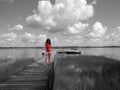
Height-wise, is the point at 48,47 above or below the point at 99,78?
above

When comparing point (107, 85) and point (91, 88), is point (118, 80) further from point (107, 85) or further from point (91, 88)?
point (91, 88)

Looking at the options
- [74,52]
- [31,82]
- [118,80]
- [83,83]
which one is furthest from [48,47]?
[74,52]

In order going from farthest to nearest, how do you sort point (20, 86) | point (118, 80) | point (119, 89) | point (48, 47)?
1. point (48, 47)
2. point (118, 80)
3. point (119, 89)
4. point (20, 86)

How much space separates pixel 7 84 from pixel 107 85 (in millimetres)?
7044

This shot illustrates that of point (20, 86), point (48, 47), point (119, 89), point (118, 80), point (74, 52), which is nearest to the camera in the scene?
point (20, 86)

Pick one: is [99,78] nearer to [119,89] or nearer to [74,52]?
[119,89]

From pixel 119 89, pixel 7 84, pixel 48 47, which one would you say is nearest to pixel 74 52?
pixel 48 47

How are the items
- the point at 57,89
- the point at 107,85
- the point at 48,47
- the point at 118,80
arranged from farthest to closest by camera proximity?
1. the point at 48,47
2. the point at 118,80
3. the point at 107,85
4. the point at 57,89

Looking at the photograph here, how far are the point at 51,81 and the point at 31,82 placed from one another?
3.81 feet

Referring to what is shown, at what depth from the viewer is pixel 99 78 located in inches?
536

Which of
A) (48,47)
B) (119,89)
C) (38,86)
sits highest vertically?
(48,47)

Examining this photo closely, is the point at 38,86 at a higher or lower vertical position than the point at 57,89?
higher

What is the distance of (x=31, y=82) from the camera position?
364 inches

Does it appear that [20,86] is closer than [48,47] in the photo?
Yes
